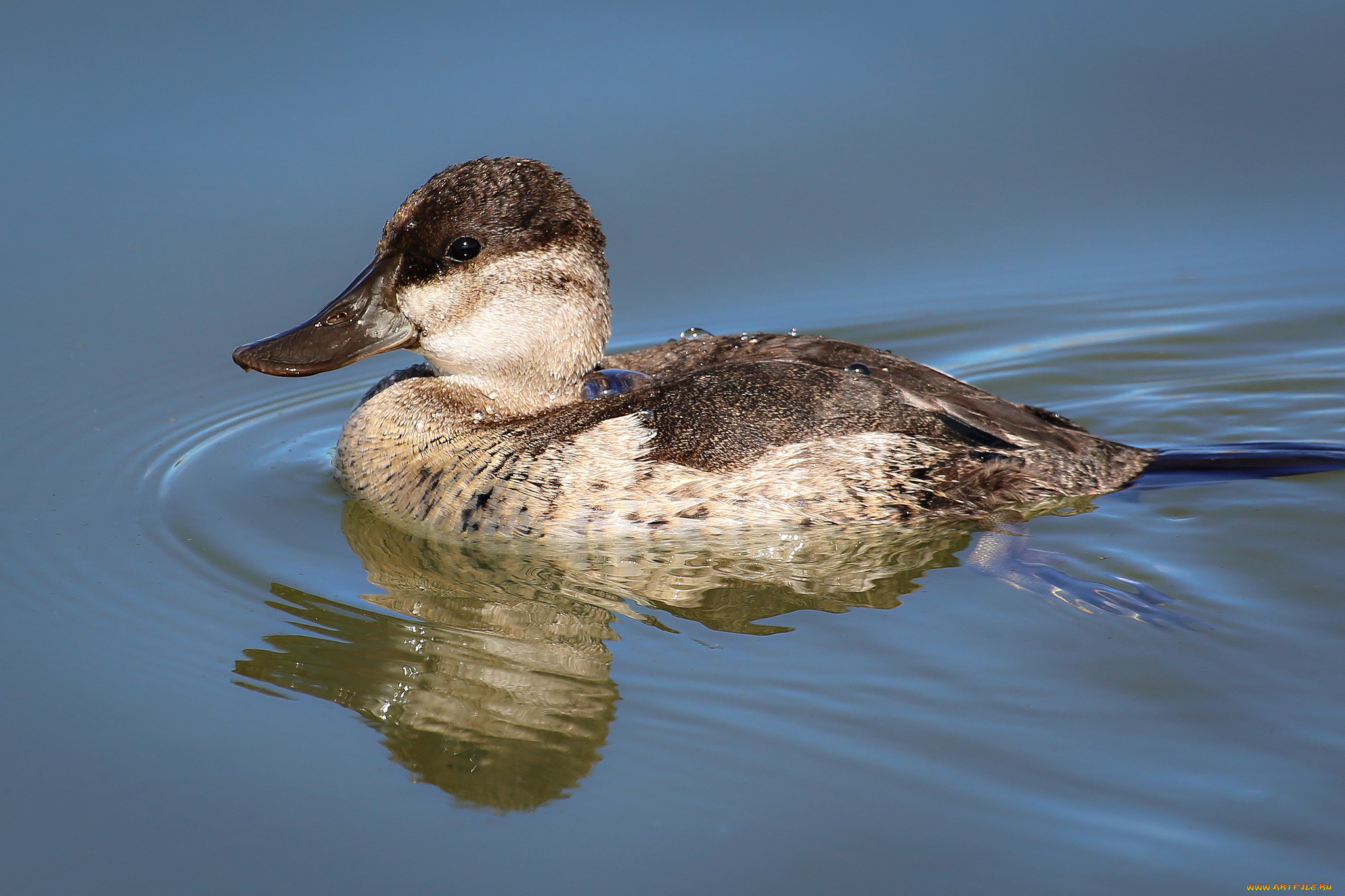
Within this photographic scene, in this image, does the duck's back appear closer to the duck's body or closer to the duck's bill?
the duck's body

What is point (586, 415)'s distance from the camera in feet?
15.9

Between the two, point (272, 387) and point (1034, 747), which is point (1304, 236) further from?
point (272, 387)

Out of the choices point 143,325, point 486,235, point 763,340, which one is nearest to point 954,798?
point 763,340

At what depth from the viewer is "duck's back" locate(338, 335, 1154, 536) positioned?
4.58 m

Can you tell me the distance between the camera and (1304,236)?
6.95 m

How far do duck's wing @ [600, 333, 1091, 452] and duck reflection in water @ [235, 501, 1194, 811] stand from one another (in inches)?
15.6

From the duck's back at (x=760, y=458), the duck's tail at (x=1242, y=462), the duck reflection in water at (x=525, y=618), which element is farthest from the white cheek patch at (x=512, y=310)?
the duck's tail at (x=1242, y=462)

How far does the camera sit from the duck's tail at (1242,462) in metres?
4.84

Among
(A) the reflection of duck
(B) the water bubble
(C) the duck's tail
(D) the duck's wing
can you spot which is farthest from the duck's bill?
(C) the duck's tail

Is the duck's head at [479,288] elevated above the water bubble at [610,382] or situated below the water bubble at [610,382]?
above

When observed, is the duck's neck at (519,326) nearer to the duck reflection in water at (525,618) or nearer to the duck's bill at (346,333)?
the duck's bill at (346,333)

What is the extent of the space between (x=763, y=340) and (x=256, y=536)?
1.98 m

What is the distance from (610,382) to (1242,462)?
2317 millimetres

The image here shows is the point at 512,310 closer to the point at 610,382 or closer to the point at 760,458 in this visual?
the point at 610,382
